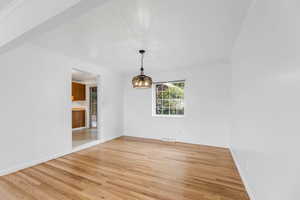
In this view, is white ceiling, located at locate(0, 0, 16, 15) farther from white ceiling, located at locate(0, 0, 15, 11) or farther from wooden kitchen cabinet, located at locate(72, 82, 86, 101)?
wooden kitchen cabinet, located at locate(72, 82, 86, 101)

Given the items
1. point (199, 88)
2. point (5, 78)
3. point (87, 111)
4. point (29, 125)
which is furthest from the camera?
point (87, 111)

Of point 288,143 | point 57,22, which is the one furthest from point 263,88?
point 57,22

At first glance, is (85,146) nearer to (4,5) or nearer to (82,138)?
(82,138)

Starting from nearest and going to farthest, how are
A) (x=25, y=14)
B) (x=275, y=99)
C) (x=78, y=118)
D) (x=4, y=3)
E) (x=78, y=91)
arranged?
(x=275, y=99), (x=25, y=14), (x=4, y=3), (x=78, y=91), (x=78, y=118)

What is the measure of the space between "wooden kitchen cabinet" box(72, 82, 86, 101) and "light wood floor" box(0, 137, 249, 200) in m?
3.70

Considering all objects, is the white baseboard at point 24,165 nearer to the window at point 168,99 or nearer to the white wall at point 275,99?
the window at point 168,99

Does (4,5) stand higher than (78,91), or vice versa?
(4,5)

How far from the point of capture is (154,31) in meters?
2.12

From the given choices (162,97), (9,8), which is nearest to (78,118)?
(162,97)

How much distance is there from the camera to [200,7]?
5.20 ft

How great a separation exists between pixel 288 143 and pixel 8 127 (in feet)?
12.0

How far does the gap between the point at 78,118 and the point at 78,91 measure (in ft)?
4.29

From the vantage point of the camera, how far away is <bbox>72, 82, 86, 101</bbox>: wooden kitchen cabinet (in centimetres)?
607

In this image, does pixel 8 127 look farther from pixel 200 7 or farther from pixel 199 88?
pixel 199 88
